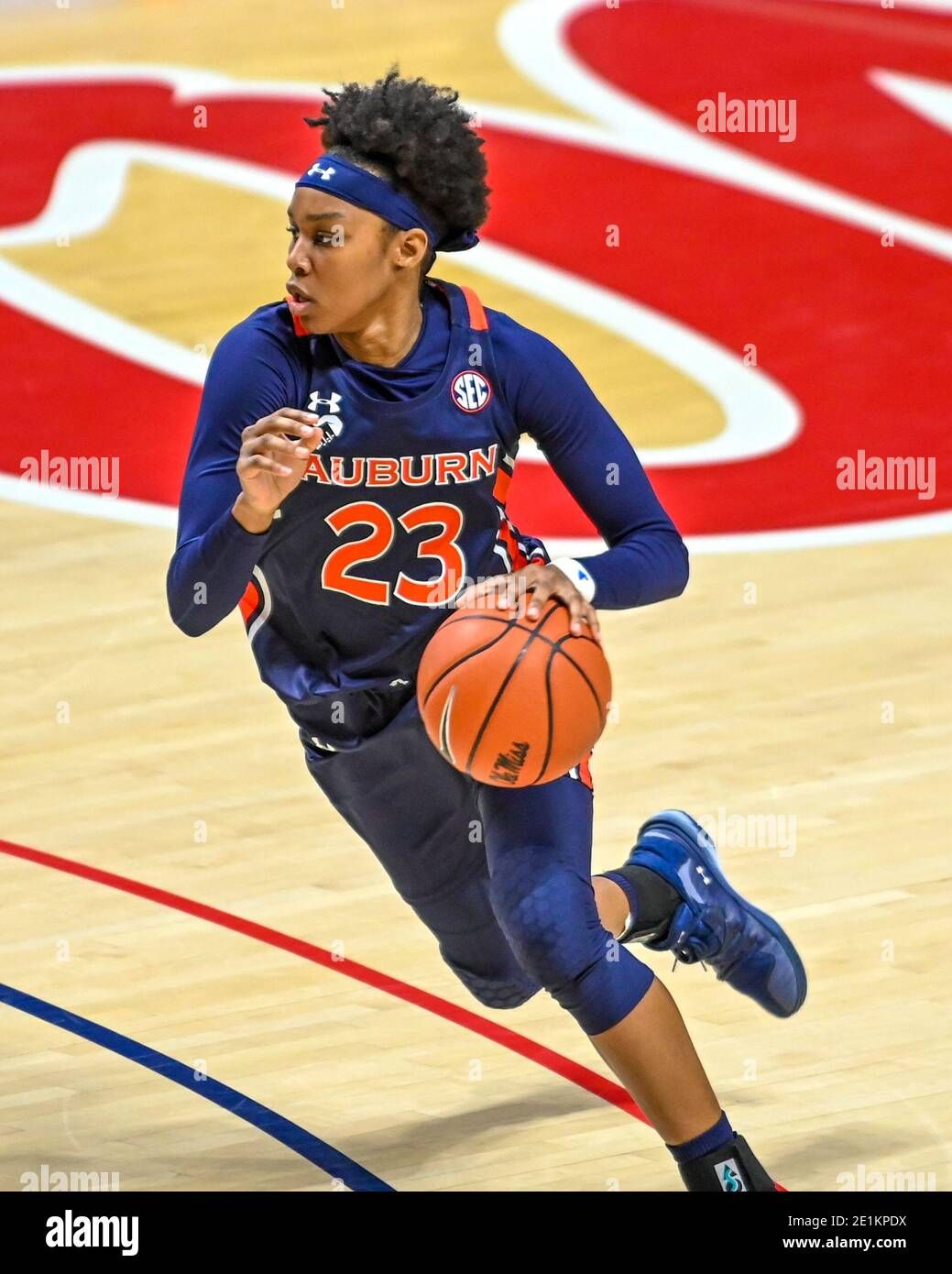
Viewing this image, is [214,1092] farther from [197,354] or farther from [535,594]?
[197,354]

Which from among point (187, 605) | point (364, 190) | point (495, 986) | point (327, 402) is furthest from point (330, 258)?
point (495, 986)

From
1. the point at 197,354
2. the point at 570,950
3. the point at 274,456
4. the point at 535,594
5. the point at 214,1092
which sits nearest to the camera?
the point at 274,456

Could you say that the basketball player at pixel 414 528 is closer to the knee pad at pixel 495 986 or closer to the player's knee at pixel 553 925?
the player's knee at pixel 553 925

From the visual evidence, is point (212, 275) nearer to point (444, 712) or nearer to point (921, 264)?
point (921, 264)

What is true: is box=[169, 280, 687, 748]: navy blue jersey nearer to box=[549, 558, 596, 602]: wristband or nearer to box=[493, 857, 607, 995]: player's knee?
box=[549, 558, 596, 602]: wristband

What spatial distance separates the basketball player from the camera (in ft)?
14.4

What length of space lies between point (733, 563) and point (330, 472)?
14.7 ft

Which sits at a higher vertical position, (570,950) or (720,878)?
(570,950)

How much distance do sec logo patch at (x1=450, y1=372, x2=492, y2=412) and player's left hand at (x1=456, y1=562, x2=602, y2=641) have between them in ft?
1.16

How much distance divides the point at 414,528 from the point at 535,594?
329mm

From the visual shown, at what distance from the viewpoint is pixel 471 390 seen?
466 cm

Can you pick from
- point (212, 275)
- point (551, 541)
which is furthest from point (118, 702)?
point (212, 275)

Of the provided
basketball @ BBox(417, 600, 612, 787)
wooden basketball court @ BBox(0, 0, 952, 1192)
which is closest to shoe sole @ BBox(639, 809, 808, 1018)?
wooden basketball court @ BBox(0, 0, 952, 1192)

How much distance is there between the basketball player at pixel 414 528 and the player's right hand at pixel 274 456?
79 millimetres
